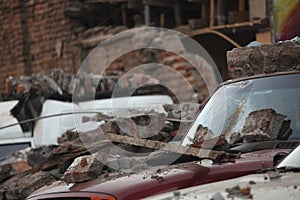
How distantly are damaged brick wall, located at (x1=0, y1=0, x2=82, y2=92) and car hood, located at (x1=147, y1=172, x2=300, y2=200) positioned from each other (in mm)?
14805

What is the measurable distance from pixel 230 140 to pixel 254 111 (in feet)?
0.96

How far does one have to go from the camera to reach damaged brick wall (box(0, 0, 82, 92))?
18875mm

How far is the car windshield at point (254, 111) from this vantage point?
220 inches

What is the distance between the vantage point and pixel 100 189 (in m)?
4.84

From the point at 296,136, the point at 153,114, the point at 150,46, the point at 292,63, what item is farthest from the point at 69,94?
the point at 296,136

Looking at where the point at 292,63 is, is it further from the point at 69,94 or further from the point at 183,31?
the point at 183,31

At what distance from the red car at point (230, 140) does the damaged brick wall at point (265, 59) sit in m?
0.43

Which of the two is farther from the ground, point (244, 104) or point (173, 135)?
point (244, 104)

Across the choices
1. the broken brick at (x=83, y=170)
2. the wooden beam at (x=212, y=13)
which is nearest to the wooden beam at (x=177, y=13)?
the wooden beam at (x=212, y=13)

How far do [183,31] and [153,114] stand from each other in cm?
723

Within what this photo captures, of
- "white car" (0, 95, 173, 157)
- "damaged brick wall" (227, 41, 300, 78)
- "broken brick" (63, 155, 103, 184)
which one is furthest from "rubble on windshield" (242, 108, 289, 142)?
"white car" (0, 95, 173, 157)

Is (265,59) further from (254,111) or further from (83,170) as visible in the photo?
(83,170)

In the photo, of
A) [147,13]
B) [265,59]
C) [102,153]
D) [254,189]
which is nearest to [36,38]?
[147,13]

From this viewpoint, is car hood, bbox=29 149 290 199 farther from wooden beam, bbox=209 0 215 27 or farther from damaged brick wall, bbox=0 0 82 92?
damaged brick wall, bbox=0 0 82 92
